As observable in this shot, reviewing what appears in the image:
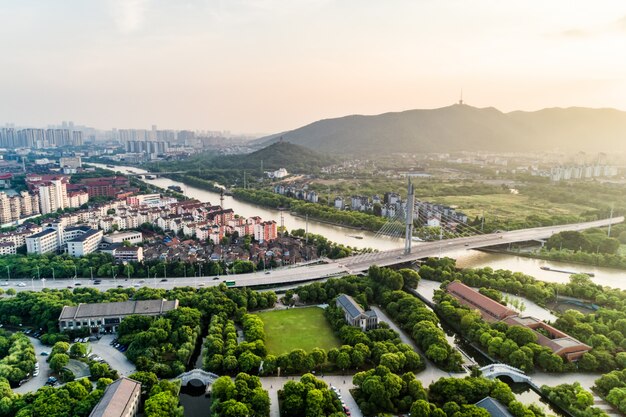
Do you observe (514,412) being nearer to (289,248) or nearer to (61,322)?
(61,322)

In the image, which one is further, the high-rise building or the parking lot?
the high-rise building

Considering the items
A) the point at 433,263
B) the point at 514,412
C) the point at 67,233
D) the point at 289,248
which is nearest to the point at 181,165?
the point at 67,233

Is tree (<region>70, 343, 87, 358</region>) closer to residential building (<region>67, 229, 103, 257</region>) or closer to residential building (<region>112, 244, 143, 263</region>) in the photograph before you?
residential building (<region>112, 244, 143, 263</region>)

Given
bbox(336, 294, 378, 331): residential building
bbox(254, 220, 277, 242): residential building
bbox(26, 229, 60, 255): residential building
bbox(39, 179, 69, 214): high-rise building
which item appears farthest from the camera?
bbox(39, 179, 69, 214): high-rise building

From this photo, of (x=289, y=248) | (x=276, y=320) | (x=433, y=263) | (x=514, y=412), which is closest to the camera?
(x=514, y=412)

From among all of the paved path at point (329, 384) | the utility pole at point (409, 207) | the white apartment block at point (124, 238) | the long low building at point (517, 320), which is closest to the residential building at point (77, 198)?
the white apartment block at point (124, 238)

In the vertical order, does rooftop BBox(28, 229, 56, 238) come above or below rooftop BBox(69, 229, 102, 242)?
above

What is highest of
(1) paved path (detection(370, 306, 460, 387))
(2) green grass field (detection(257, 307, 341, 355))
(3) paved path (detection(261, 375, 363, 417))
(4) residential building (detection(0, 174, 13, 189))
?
(4) residential building (detection(0, 174, 13, 189))

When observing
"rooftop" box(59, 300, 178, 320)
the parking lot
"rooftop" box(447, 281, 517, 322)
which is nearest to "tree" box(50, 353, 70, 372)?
the parking lot

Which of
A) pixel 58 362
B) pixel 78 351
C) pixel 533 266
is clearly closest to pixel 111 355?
pixel 78 351
